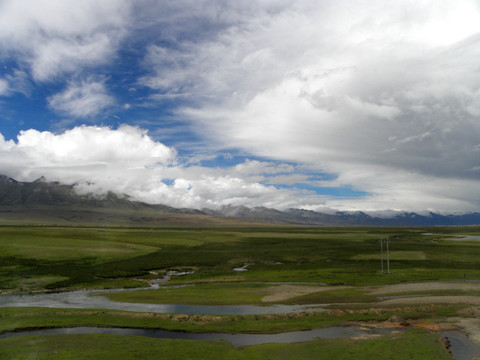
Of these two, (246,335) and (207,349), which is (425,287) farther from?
(207,349)

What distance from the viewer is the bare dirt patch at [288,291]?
55884 millimetres

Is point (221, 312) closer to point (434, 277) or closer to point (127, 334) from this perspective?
point (127, 334)

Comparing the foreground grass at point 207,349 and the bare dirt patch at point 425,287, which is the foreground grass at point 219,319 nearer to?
the foreground grass at point 207,349

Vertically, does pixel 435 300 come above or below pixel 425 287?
above

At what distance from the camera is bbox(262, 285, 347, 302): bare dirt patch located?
55884mm

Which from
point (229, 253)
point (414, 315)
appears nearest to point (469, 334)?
point (414, 315)

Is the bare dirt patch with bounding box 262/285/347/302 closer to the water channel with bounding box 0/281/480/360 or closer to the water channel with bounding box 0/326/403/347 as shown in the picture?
the water channel with bounding box 0/281/480/360

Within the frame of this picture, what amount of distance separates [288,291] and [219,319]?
23120 mm

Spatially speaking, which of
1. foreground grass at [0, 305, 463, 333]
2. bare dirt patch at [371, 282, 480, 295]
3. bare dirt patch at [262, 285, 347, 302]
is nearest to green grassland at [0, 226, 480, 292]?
bare dirt patch at [371, 282, 480, 295]

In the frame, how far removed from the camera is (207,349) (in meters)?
31.8

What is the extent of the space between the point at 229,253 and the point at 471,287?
82.5 meters

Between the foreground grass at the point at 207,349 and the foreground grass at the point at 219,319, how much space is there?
5.14 metres

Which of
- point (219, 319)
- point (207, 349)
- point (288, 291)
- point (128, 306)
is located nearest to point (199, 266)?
point (288, 291)

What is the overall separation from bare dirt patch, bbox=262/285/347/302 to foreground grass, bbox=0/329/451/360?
22.6m
